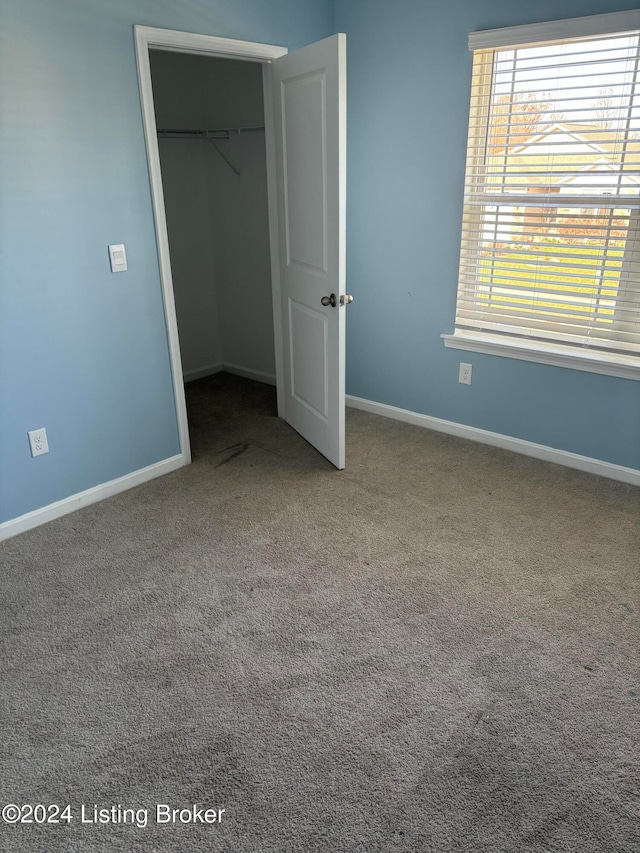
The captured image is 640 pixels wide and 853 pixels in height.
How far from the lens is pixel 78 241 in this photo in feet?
9.41

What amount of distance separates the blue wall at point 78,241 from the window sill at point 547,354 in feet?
5.70

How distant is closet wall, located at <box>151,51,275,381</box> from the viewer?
4426 mm

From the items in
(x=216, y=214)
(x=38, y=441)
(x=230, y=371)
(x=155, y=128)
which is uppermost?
(x=155, y=128)

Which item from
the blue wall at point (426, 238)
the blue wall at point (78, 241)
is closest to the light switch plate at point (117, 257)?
the blue wall at point (78, 241)

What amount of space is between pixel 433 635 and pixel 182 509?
144 cm

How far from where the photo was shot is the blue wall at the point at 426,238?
331 centimetres

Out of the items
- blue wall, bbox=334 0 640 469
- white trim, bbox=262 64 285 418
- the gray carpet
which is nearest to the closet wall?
white trim, bbox=262 64 285 418

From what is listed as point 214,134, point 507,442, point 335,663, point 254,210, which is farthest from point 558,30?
point 335,663

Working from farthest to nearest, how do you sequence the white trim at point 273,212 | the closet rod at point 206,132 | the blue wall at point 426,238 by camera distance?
the closet rod at point 206,132 → the white trim at point 273,212 → the blue wall at point 426,238

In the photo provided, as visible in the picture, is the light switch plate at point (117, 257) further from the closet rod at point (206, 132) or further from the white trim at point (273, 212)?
the closet rod at point (206, 132)

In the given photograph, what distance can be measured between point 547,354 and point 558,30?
1.53 m

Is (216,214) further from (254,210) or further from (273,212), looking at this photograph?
(273,212)

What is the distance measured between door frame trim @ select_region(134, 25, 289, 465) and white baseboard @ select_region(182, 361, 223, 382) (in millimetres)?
1444

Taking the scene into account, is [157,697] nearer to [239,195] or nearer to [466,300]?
[466,300]
